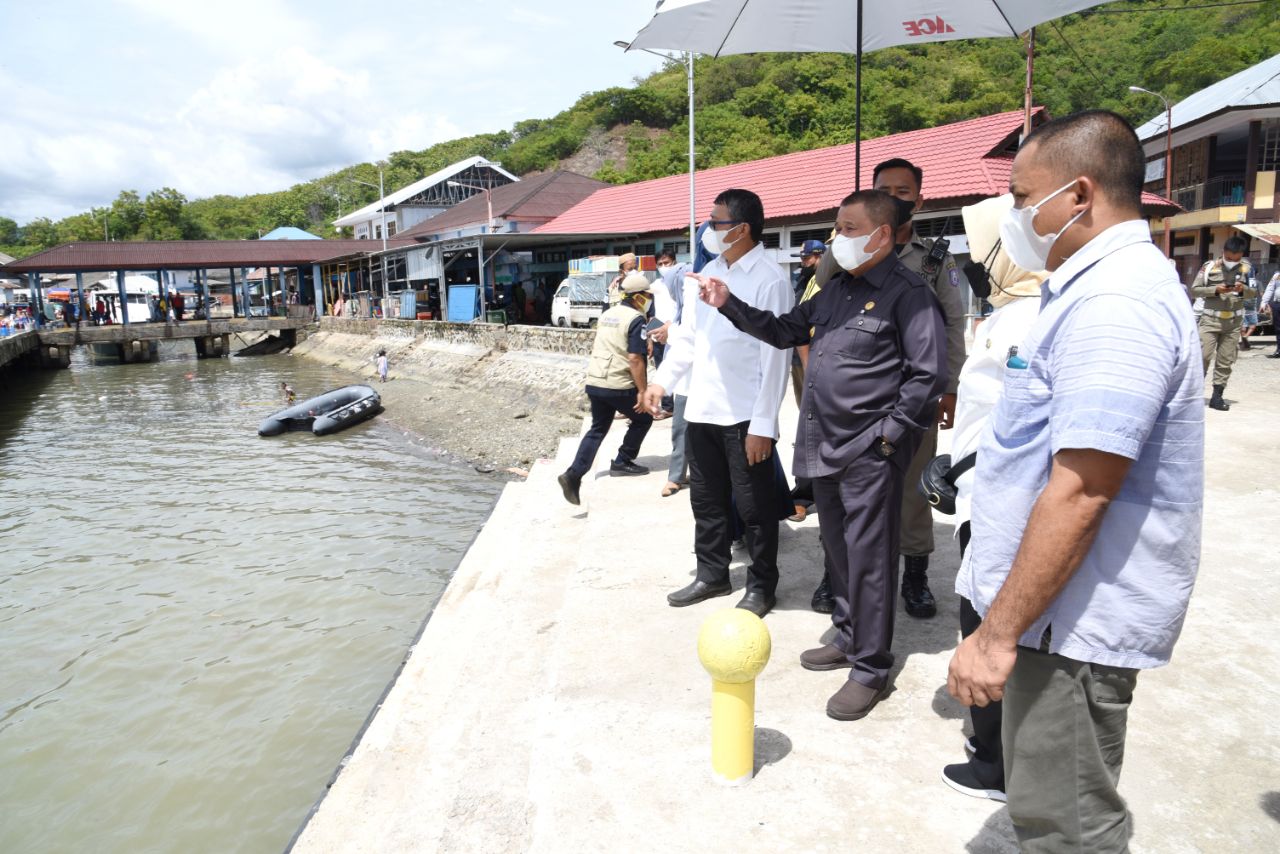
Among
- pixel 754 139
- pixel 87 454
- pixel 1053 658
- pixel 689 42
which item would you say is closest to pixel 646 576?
pixel 1053 658

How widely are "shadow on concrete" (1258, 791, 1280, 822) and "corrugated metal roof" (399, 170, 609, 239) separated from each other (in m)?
31.9

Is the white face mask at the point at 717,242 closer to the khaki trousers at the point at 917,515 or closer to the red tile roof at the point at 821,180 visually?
the khaki trousers at the point at 917,515

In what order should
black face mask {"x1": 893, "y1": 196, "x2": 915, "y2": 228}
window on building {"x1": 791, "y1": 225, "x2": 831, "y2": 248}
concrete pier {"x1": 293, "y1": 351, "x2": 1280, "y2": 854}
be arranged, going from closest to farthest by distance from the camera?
1. concrete pier {"x1": 293, "y1": 351, "x2": 1280, "y2": 854}
2. black face mask {"x1": 893, "y1": 196, "x2": 915, "y2": 228}
3. window on building {"x1": 791, "y1": 225, "x2": 831, "y2": 248}

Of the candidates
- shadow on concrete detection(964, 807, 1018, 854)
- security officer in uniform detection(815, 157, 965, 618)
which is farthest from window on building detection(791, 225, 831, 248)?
shadow on concrete detection(964, 807, 1018, 854)

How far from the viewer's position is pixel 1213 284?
8281 mm

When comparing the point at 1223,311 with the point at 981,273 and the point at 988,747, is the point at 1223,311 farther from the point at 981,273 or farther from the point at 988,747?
the point at 988,747

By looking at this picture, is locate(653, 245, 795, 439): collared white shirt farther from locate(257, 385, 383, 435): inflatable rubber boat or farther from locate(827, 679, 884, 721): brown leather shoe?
locate(257, 385, 383, 435): inflatable rubber boat

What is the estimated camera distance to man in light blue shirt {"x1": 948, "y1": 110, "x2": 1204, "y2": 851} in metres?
1.43

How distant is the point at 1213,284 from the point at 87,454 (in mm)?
19627

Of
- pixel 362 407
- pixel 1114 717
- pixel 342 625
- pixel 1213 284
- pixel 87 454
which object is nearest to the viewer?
pixel 1114 717

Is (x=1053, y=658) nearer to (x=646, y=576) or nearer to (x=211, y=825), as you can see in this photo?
(x=646, y=576)

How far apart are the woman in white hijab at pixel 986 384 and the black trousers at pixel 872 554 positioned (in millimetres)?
268

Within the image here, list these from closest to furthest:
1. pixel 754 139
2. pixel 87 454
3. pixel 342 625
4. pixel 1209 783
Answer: pixel 1209 783 < pixel 342 625 < pixel 87 454 < pixel 754 139

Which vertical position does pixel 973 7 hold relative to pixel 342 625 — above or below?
above
